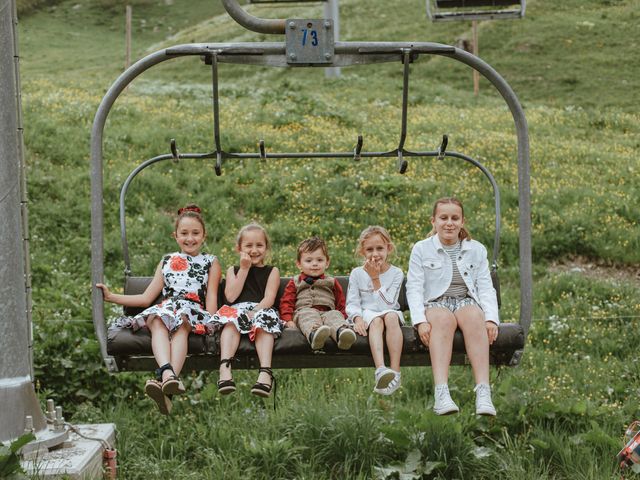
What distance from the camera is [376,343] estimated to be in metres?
4.56

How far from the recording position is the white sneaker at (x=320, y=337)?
176 inches

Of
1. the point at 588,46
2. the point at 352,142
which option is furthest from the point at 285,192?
the point at 588,46

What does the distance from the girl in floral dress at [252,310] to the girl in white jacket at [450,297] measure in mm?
738

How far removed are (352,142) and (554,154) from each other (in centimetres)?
276

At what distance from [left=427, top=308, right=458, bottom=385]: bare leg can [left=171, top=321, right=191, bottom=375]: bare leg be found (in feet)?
3.90

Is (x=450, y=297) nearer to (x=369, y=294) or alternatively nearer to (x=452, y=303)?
(x=452, y=303)

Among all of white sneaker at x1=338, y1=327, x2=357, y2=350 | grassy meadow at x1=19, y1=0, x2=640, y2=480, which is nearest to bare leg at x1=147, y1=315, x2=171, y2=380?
white sneaker at x1=338, y1=327, x2=357, y2=350

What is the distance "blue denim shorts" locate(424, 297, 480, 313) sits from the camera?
4.79 metres

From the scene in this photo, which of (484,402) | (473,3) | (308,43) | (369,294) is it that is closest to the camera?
(484,402)

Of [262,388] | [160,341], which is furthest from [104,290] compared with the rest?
[262,388]

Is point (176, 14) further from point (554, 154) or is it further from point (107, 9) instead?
point (554, 154)

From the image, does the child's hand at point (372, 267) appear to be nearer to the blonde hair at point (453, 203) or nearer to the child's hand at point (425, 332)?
the blonde hair at point (453, 203)

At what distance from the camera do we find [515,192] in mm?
10977

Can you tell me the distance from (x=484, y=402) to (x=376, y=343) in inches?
22.8
